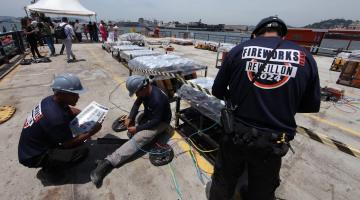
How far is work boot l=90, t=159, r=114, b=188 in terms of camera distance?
9.05ft

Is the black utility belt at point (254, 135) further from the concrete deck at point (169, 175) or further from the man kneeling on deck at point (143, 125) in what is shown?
the man kneeling on deck at point (143, 125)


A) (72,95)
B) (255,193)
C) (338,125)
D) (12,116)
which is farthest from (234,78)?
(12,116)

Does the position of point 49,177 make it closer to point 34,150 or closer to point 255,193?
point 34,150

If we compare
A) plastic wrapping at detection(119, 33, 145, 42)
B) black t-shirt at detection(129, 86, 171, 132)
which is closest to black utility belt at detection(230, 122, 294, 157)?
black t-shirt at detection(129, 86, 171, 132)

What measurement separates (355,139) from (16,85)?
10.3 m

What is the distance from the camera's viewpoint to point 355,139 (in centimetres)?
412

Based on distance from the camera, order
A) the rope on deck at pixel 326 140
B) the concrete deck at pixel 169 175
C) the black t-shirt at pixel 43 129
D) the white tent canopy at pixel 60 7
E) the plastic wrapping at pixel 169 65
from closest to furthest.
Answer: the rope on deck at pixel 326 140
the black t-shirt at pixel 43 129
the concrete deck at pixel 169 175
the plastic wrapping at pixel 169 65
the white tent canopy at pixel 60 7

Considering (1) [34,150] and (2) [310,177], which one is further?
(2) [310,177]

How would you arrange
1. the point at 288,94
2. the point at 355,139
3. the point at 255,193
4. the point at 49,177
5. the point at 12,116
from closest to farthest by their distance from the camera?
1. the point at 288,94
2. the point at 255,193
3. the point at 49,177
4. the point at 355,139
5. the point at 12,116

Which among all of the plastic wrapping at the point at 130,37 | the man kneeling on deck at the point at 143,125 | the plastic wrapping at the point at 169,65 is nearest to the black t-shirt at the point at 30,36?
the plastic wrapping at the point at 130,37

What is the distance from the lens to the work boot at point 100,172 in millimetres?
2760

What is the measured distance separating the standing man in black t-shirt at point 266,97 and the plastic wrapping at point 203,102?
4.11ft

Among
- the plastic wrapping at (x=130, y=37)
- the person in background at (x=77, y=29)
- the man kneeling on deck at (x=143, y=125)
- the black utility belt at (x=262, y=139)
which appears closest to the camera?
the black utility belt at (x=262, y=139)

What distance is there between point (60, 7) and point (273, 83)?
21.0 meters
